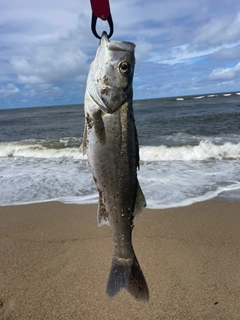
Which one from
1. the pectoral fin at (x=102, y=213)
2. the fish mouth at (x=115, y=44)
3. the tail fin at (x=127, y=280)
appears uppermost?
the fish mouth at (x=115, y=44)

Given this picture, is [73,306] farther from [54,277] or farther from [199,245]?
[199,245]

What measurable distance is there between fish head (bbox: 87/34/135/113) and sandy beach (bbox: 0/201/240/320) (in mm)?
2525

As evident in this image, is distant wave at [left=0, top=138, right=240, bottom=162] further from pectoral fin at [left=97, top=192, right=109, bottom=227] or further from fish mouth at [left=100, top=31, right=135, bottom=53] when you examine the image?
fish mouth at [left=100, top=31, right=135, bottom=53]

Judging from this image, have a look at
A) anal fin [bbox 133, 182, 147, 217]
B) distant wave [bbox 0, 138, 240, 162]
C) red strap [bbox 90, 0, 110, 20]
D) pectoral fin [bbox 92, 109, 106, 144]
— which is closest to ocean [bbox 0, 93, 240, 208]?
distant wave [bbox 0, 138, 240, 162]

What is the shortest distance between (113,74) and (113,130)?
40 centimetres

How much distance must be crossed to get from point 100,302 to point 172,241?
1781 millimetres

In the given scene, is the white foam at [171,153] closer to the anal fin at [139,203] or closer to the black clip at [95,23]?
the anal fin at [139,203]

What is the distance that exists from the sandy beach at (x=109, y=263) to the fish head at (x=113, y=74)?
2525 mm

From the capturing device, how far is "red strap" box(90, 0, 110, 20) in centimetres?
200

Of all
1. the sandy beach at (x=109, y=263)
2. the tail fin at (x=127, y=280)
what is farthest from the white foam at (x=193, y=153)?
the tail fin at (x=127, y=280)

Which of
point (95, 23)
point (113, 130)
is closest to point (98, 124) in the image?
point (113, 130)

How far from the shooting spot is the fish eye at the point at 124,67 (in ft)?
6.95

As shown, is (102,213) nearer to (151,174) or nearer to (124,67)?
(124,67)

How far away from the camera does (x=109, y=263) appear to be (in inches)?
171
